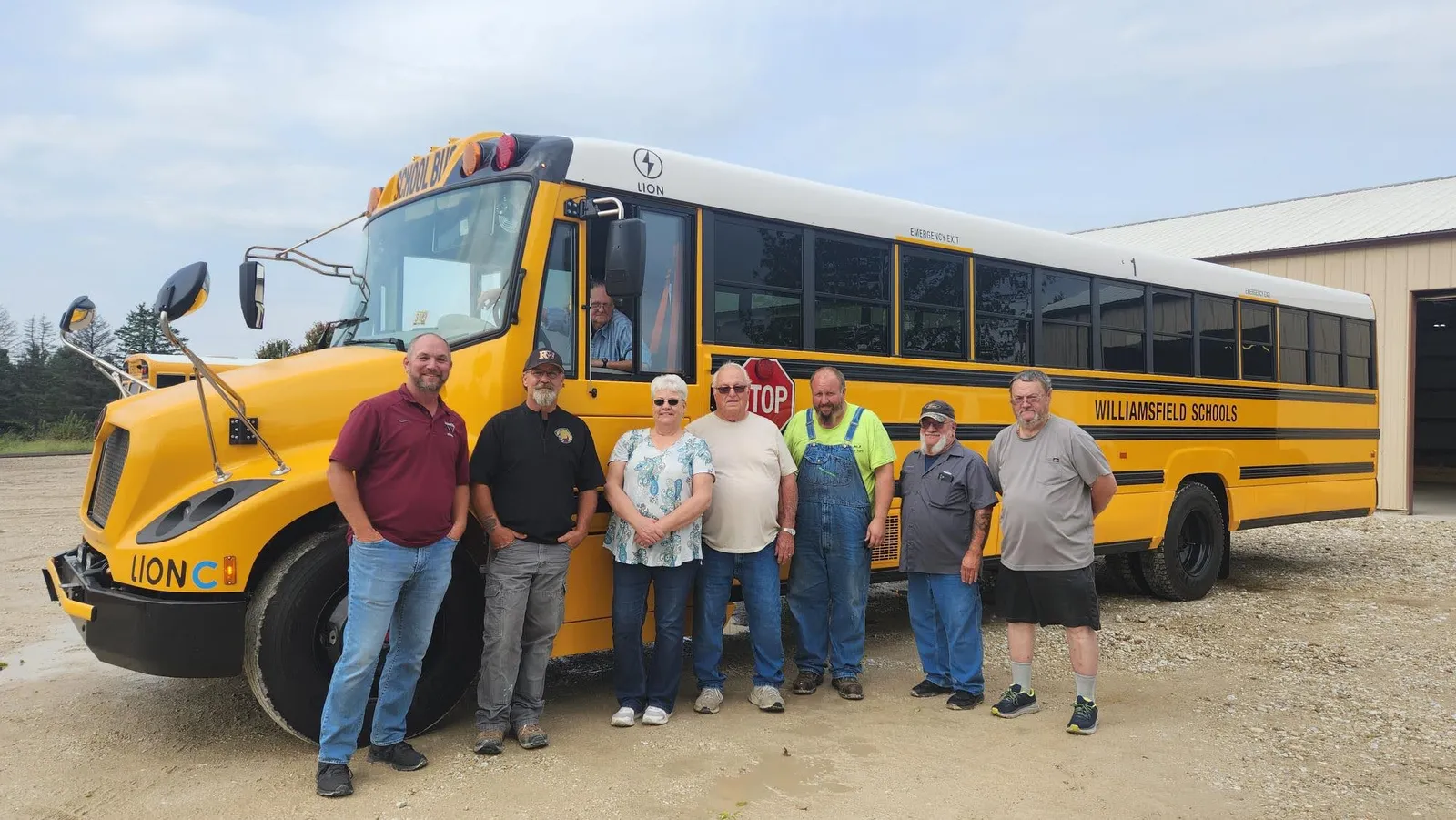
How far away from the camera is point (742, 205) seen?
5492mm

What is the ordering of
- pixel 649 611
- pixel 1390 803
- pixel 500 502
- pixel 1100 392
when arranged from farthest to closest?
pixel 1100 392 → pixel 649 611 → pixel 500 502 → pixel 1390 803

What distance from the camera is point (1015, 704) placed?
505 centimetres

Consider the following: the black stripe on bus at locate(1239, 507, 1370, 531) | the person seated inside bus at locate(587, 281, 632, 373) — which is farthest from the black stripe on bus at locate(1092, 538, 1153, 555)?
the person seated inside bus at locate(587, 281, 632, 373)

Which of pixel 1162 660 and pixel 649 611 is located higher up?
pixel 649 611

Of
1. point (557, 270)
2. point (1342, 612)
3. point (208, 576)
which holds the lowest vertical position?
point (1342, 612)

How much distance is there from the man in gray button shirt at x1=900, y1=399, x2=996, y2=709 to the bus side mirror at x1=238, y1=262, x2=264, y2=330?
3.62m

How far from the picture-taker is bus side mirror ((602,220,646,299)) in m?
4.54

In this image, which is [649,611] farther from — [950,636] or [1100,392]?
[1100,392]

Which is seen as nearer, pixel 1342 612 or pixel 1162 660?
pixel 1162 660

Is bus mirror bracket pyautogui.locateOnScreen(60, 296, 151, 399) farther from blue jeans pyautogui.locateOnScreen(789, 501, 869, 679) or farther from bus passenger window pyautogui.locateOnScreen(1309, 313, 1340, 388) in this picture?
bus passenger window pyautogui.locateOnScreen(1309, 313, 1340, 388)

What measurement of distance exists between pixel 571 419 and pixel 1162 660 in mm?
4161

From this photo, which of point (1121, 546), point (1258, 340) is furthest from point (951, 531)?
point (1258, 340)

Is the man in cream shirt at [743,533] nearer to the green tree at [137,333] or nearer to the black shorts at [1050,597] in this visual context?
the black shorts at [1050,597]

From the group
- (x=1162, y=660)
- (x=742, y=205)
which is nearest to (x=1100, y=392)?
(x=1162, y=660)
